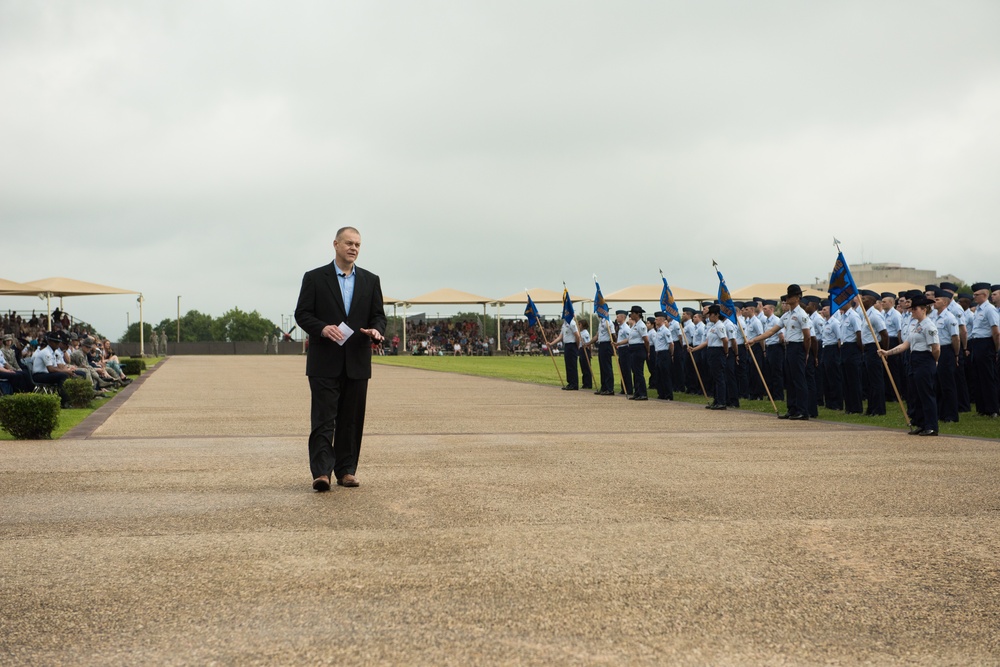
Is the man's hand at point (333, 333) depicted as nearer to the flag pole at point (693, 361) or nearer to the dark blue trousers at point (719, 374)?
the dark blue trousers at point (719, 374)

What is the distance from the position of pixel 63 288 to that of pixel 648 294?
29.2 m

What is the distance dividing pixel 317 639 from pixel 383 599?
2.05 feet

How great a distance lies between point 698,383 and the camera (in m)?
24.5

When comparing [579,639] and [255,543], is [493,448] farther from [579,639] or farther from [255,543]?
[579,639]

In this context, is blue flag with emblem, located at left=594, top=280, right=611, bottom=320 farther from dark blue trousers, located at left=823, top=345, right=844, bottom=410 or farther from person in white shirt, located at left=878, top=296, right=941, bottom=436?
person in white shirt, located at left=878, top=296, right=941, bottom=436

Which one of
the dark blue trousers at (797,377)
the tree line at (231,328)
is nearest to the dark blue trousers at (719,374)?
the dark blue trousers at (797,377)

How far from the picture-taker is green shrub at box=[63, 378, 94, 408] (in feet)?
62.2

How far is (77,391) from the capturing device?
1895 centimetres

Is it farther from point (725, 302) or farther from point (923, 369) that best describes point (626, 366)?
point (923, 369)

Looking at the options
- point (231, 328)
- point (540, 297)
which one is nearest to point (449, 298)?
point (540, 297)

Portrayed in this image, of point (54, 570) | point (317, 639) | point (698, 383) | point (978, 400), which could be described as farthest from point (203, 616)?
point (698, 383)

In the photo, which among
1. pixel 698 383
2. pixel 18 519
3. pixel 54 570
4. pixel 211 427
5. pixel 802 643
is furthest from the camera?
pixel 698 383

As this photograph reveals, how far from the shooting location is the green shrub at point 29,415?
495 inches

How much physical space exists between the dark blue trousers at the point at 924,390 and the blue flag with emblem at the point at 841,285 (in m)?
2.62
